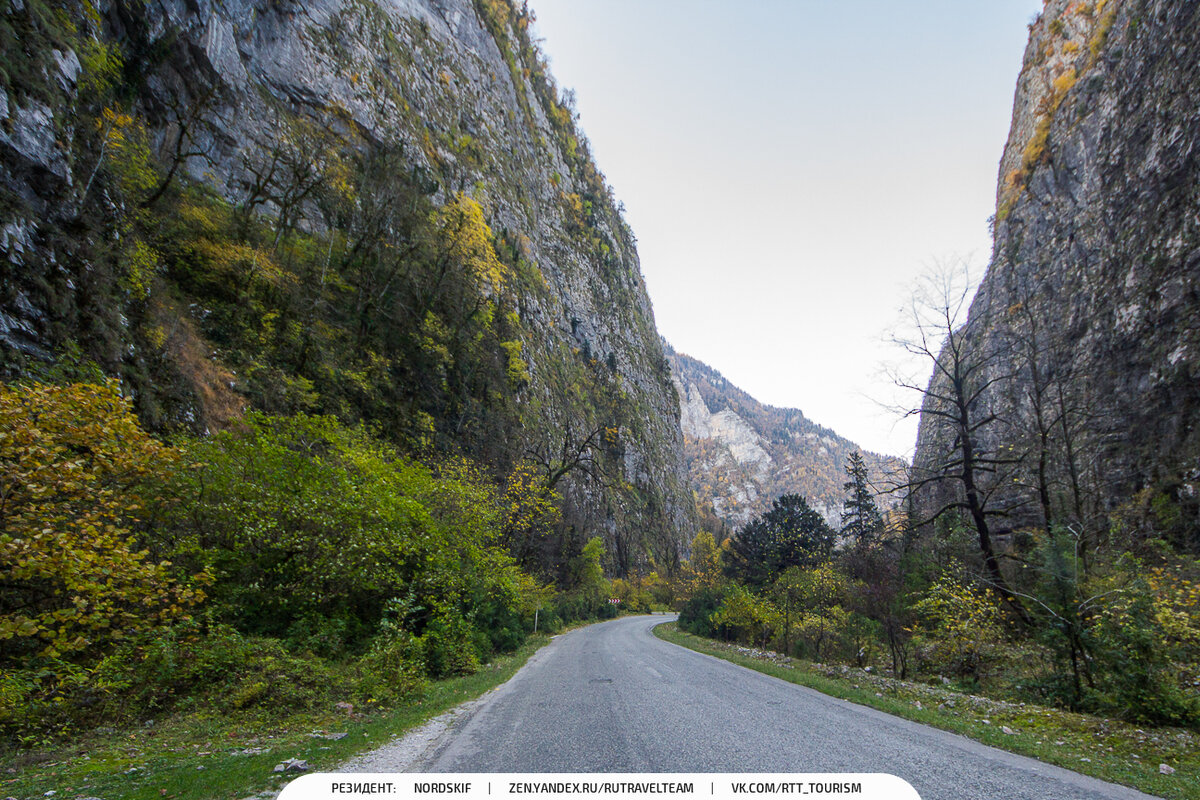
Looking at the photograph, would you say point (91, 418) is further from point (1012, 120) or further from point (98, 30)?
point (1012, 120)

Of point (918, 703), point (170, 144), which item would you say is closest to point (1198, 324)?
point (918, 703)

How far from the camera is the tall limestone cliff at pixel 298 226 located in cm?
1079

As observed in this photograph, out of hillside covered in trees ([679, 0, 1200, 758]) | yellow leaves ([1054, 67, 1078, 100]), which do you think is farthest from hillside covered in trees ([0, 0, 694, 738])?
yellow leaves ([1054, 67, 1078, 100])

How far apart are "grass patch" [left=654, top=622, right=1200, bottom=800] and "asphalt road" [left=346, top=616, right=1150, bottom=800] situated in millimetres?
401

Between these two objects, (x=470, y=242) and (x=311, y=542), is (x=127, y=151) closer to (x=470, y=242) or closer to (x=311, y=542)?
(x=311, y=542)

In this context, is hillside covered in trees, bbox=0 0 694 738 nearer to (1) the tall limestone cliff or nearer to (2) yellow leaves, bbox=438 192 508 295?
(1) the tall limestone cliff

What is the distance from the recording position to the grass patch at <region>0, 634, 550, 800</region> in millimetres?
4156

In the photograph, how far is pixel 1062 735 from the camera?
22.4 ft

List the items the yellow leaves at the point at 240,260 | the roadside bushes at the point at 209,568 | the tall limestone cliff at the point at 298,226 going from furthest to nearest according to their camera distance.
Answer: the yellow leaves at the point at 240,260
the tall limestone cliff at the point at 298,226
the roadside bushes at the point at 209,568

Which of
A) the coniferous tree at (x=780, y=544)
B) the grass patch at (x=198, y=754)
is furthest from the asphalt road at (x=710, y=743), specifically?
the coniferous tree at (x=780, y=544)

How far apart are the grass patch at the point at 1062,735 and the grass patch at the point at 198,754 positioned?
27.3 ft

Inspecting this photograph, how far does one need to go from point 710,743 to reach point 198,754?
598cm

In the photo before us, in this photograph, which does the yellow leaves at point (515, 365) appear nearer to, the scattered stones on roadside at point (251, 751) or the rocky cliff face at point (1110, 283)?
the rocky cliff face at point (1110, 283)

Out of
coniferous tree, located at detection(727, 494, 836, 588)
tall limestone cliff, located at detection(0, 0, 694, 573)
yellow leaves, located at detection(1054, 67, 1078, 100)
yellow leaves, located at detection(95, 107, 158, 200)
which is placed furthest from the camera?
yellow leaves, located at detection(1054, 67, 1078, 100)
